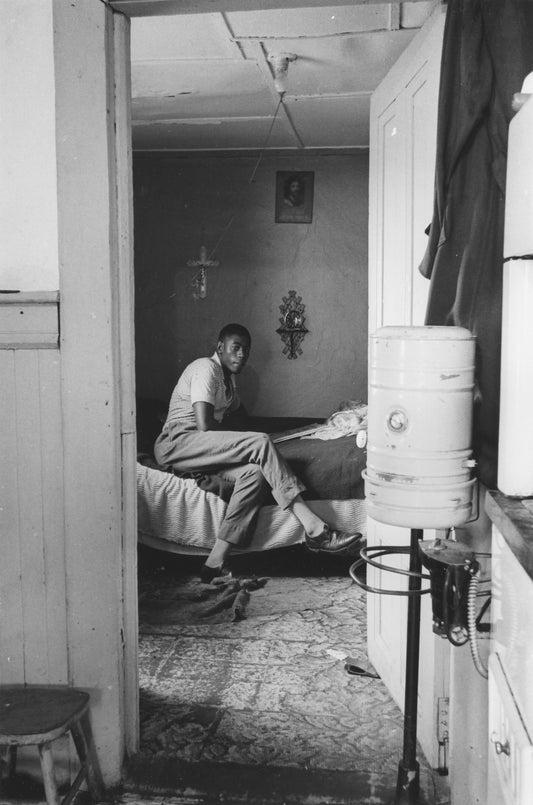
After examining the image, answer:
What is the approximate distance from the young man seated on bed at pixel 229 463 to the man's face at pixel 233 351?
0.73ft

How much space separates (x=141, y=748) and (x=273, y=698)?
58cm

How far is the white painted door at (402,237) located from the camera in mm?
2158

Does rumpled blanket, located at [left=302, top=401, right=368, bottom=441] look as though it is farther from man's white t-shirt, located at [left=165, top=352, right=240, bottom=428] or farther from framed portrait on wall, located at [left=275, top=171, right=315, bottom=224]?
framed portrait on wall, located at [left=275, top=171, right=315, bottom=224]

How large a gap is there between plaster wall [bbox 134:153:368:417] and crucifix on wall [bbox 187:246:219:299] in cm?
5

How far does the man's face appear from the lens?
Answer: 463cm

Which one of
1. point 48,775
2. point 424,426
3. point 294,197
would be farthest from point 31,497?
point 294,197

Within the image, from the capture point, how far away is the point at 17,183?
2.02m

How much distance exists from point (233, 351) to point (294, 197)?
193cm

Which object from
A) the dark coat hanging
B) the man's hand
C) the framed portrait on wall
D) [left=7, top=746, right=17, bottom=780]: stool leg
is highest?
the framed portrait on wall

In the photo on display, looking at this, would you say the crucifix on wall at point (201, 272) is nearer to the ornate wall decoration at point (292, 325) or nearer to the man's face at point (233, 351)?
the ornate wall decoration at point (292, 325)

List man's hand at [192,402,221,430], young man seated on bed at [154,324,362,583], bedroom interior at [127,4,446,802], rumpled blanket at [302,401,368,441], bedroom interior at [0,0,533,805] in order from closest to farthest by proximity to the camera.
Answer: bedroom interior at [0,0,533,805], bedroom interior at [127,4,446,802], young man seated on bed at [154,324,362,583], man's hand at [192,402,221,430], rumpled blanket at [302,401,368,441]

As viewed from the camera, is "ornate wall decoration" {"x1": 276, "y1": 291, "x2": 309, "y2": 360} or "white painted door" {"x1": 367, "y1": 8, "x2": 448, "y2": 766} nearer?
"white painted door" {"x1": 367, "y1": 8, "x2": 448, "y2": 766}

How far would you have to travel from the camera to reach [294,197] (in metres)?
5.90

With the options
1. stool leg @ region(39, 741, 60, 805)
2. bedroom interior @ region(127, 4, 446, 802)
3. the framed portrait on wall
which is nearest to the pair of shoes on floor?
bedroom interior @ region(127, 4, 446, 802)
